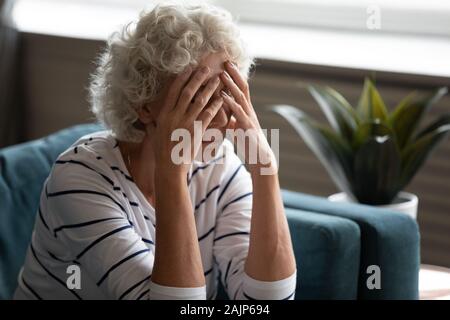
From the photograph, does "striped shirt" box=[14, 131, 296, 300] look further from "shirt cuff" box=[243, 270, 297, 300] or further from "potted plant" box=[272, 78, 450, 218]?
"potted plant" box=[272, 78, 450, 218]

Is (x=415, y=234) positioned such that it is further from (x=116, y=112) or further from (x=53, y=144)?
(x=53, y=144)

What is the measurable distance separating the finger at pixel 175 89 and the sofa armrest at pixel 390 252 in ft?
1.79

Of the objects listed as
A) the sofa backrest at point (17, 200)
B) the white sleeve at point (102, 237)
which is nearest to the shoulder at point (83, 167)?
the white sleeve at point (102, 237)

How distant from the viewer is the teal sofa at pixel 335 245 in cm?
169

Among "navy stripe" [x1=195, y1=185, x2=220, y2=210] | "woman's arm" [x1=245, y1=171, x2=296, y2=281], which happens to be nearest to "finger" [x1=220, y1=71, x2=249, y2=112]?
"woman's arm" [x1=245, y1=171, x2=296, y2=281]

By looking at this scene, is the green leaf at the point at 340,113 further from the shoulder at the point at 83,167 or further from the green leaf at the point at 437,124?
the shoulder at the point at 83,167

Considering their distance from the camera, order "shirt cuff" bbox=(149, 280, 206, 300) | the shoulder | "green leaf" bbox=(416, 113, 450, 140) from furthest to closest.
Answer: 1. "green leaf" bbox=(416, 113, 450, 140)
2. the shoulder
3. "shirt cuff" bbox=(149, 280, 206, 300)

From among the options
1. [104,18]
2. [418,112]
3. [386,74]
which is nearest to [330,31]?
[386,74]

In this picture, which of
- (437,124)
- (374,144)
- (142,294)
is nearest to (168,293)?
(142,294)

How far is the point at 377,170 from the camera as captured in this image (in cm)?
206

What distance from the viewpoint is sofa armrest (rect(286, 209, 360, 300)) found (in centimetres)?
168

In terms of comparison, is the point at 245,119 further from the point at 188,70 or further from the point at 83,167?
the point at 83,167

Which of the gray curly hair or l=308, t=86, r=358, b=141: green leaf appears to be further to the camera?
l=308, t=86, r=358, b=141: green leaf
